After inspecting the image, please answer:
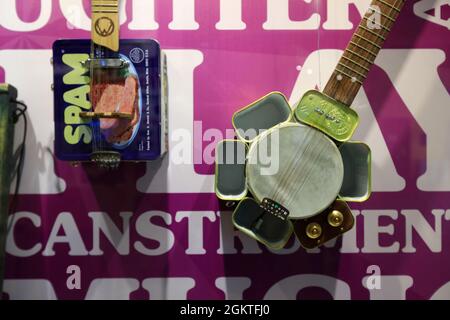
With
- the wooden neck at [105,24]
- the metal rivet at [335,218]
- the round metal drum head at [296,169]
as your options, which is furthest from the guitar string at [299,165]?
the wooden neck at [105,24]

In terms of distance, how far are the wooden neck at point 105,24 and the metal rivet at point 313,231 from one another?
60cm

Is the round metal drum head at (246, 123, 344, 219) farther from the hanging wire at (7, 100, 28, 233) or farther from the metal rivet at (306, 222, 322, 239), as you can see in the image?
the hanging wire at (7, 100, 28, 233)

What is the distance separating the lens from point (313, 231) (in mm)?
1079

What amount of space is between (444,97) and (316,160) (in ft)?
1.35

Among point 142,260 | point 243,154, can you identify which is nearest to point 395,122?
point 243,154

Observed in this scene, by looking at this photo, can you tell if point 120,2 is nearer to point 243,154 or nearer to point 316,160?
point 243,154

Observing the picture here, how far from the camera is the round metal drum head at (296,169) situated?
106 centimetres

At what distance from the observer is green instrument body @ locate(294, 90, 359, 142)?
1067 millimetres

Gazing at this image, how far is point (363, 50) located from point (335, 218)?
1.28ft

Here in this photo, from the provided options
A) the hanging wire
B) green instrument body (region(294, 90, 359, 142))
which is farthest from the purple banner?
green instrument body (region(294, 90, 359, 142))

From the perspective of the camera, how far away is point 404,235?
122cm

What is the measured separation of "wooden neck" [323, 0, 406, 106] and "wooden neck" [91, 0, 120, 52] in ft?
1.68

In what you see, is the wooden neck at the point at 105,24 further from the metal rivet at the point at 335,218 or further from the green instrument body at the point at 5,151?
the metal rivet at the point at 335,218

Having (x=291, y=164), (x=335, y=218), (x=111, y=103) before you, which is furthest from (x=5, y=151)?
(x=335, y=218)
